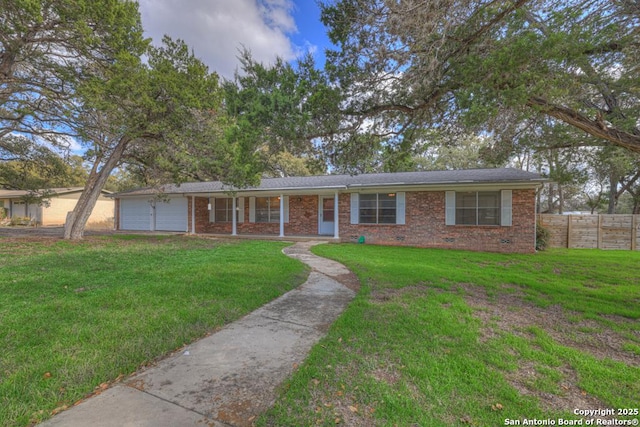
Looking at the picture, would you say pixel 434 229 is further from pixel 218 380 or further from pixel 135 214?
pixel 135 214

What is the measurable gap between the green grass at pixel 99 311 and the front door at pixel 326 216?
7.19 m

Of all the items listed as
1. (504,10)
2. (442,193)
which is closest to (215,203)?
(442,193)

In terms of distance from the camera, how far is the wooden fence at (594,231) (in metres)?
11.6

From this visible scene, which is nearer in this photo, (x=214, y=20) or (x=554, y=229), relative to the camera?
(x=214, y=20)

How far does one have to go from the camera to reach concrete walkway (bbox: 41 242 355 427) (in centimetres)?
194

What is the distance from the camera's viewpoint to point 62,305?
3943 mm

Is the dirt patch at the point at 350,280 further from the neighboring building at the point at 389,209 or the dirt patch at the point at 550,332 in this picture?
the neighboring building at the point at 389,209

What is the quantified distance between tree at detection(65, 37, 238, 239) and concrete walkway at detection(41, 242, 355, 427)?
223 inches

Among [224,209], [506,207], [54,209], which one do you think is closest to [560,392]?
[506,207]

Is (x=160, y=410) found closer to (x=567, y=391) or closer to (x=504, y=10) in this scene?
(x=567, y=391)

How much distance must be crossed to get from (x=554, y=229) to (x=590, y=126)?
31.9 ft

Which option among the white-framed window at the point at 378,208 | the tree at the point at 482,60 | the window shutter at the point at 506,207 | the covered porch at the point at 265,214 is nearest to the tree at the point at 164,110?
the covered porch at the point at 265,214

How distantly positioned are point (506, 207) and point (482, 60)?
849 cm

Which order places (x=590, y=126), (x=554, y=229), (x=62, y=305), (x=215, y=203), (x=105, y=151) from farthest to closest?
(x=215, y=203)
(x=554, y=229)
(x=105, y=151)
(x=590, y=126)
(x=62, y=305)
